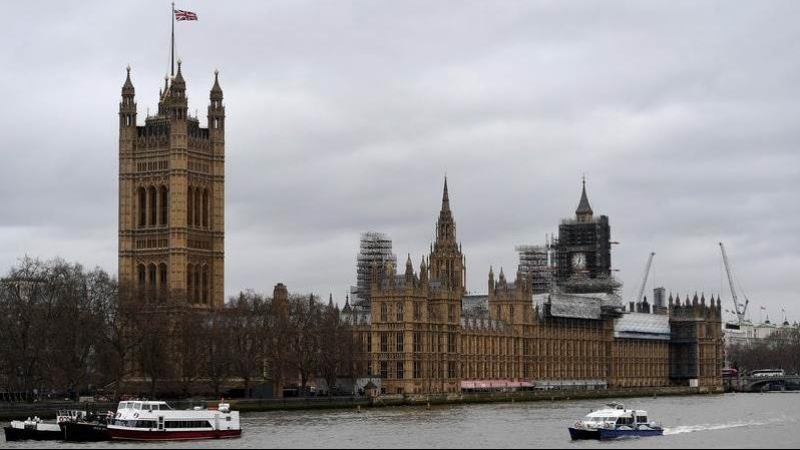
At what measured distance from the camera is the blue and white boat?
98188 mm

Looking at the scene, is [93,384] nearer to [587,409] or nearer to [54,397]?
[54,397]

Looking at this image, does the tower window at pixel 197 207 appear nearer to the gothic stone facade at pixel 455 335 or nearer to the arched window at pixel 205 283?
the arched window at pixel 205 283

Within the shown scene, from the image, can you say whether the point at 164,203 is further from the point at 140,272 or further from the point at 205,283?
the point at 205,283

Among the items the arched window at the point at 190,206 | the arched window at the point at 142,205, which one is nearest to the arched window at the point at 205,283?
the arched window at the point at 190,206

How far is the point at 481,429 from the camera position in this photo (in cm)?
10625

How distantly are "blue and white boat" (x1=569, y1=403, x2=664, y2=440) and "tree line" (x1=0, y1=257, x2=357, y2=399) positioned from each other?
42783mm

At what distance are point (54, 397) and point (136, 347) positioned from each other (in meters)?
9.39

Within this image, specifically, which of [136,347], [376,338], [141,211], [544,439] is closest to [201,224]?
[141,211]

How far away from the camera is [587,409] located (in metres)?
142

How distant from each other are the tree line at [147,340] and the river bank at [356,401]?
5.16 meters

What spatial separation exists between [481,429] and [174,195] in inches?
2904

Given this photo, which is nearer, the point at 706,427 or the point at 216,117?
the point at 706,427

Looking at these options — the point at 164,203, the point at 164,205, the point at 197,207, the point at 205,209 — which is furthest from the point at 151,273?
the point at 205,209

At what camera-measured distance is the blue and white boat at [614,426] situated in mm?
98188
